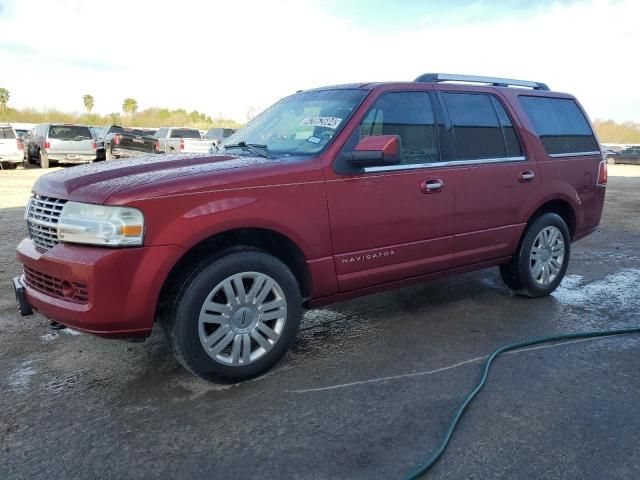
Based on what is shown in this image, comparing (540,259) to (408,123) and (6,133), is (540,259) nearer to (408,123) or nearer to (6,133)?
(408,123)

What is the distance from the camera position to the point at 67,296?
3014 millimetres

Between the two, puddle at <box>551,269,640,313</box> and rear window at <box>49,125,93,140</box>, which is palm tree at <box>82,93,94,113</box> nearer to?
rear window at <box>49,125,93,140</box>

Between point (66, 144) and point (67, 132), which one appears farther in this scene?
point (67, 132)

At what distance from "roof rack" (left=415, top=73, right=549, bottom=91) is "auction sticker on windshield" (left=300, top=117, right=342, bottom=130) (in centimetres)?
92

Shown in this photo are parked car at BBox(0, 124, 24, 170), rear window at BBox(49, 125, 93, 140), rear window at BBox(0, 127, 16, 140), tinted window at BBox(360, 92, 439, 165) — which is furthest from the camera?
rear window at BBox(49, 125, 93, 140)

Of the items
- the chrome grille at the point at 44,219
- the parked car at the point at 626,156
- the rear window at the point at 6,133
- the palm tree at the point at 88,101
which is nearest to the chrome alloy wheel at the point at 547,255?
the chrome grille at the point at 44,219

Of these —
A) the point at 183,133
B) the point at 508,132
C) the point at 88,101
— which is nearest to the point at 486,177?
the point at 508,132

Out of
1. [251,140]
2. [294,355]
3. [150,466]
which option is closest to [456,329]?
[294,355]

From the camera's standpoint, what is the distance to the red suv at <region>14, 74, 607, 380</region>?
296cm

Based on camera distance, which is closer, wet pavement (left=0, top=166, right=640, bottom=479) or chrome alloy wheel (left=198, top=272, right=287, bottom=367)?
wet pavement (left=0, top=166, right=640, bottom=479)

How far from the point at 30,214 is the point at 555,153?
4292mm

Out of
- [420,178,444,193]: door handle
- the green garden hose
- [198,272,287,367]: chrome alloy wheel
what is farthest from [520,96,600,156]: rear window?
[198,272,287,367]: chrome alloy wheel

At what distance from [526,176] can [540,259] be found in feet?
2.68

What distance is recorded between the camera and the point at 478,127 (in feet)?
14.8
